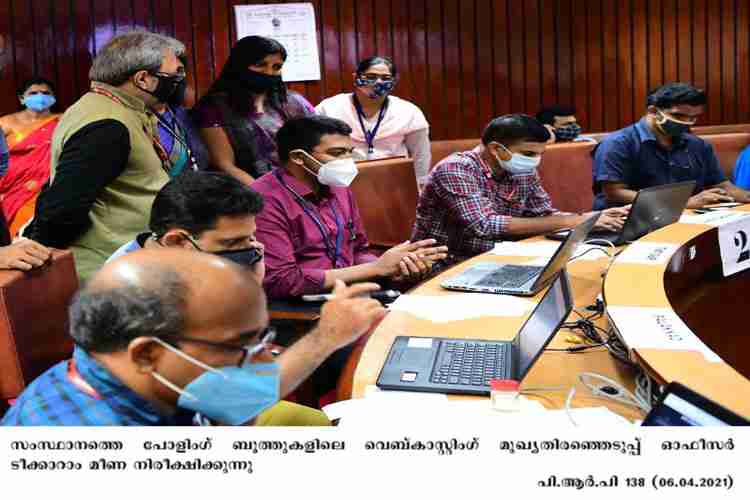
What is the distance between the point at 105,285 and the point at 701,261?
2.03m

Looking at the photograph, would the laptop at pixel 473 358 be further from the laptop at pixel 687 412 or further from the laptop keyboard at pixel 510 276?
the laptop keyboard at pixel 510 276

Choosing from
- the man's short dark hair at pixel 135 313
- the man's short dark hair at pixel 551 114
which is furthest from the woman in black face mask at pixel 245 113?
the man's short dark hair at pixel 551 114

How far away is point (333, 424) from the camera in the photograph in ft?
4.25

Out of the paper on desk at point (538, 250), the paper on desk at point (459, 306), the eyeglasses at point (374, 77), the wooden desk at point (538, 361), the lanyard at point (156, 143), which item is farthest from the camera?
the eyeglasses at point (374, 77)

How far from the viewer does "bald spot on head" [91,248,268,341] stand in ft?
2.91

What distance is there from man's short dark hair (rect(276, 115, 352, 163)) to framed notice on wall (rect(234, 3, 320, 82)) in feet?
7.35

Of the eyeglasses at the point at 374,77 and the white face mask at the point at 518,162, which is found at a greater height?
the eyeglasses at the point at 374,77

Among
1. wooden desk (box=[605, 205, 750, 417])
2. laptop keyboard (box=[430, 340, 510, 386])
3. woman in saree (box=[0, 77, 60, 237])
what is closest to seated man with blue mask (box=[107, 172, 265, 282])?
laptop keyboard (box=[430, 340, 510, 386])

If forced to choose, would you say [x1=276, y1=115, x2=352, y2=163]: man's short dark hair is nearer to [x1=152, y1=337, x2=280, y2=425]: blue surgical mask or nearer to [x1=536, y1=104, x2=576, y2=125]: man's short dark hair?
[x1=152, y1=337, x2=280, y2=425]: blue surgical mask

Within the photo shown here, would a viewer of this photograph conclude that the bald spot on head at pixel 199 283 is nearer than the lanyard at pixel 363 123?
Yes

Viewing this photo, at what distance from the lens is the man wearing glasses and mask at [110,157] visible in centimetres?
187

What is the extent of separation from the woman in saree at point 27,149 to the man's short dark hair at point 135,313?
251 centimetres

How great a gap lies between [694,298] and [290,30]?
9.28 ft

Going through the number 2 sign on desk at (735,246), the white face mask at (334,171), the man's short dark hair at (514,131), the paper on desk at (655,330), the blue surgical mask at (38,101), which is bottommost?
the number 2 sign on desk at (735,246)
